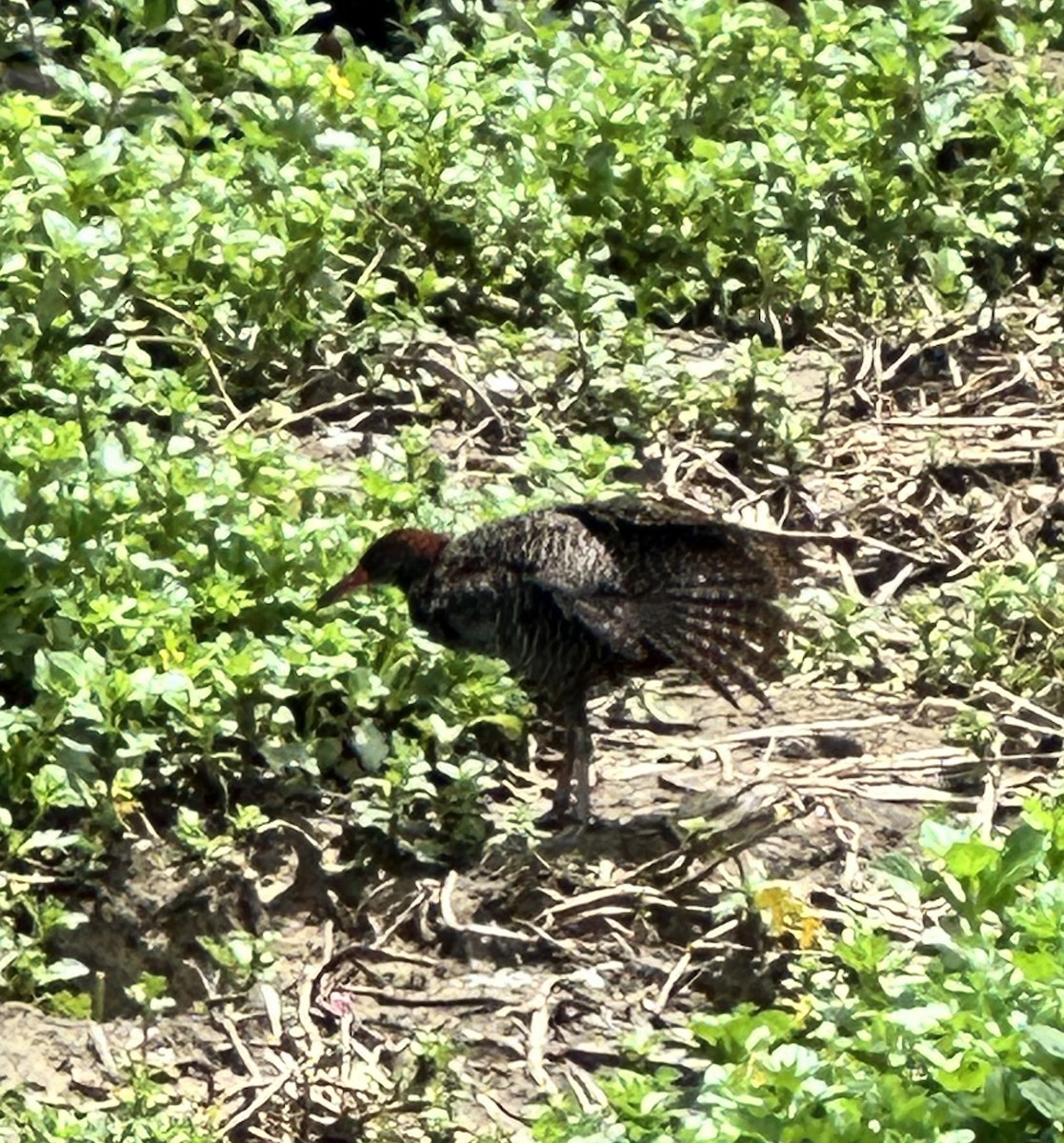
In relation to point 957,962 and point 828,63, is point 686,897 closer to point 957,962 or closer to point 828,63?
point 957,962

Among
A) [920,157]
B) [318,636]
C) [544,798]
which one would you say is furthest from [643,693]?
[920,157]

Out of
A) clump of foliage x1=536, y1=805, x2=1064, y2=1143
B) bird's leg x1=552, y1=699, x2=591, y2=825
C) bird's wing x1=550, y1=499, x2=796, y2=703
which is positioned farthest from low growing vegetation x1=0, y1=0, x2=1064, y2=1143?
bird's wing x1=550, y1=499, x2=796, y2=703

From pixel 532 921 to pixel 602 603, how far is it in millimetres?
728

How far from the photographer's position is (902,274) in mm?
8156

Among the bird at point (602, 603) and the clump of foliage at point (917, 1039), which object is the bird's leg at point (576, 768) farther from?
the clump of foliage at point (917, 1039)

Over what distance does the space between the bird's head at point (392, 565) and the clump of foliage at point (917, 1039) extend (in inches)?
54.9

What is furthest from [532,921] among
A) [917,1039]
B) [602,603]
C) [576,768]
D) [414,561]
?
[917,1039]

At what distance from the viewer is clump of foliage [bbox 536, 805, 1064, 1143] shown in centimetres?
409

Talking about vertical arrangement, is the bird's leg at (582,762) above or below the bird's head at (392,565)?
below

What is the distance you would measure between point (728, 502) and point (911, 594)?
605 mm

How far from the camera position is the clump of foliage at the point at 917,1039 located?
13.4 feet

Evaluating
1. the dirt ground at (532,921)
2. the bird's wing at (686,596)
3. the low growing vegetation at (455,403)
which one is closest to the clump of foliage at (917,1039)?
the low growing vegetation at (455,403)

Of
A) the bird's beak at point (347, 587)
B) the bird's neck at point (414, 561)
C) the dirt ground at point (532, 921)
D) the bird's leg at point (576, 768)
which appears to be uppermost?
Result: the bird's neck at point (414, 561)

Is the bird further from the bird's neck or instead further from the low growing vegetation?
the low growing vegetation
